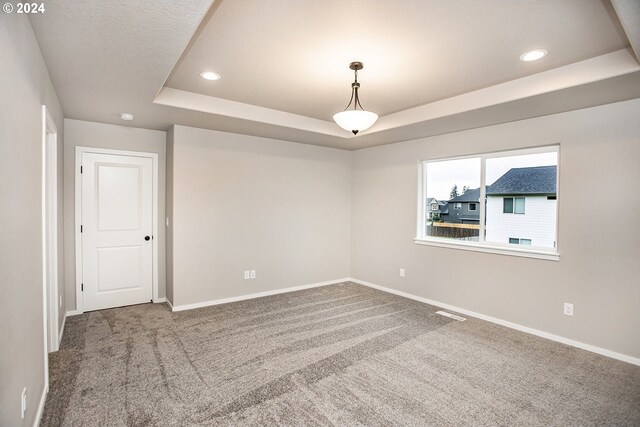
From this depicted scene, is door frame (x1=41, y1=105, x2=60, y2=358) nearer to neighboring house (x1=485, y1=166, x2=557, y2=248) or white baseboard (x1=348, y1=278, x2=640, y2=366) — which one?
white baseboard (x1=348, y1=278, x2=640, y2=366)

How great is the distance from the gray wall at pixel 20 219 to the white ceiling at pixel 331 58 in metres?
0.32

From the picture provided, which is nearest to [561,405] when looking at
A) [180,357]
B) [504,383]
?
[504,383]

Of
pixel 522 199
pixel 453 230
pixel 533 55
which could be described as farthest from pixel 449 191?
pixel 533 55

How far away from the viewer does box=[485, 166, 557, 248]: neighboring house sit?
3.62 m

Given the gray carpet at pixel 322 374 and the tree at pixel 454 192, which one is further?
the tree at pixel 454 192

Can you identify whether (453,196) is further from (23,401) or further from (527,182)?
(23,401)

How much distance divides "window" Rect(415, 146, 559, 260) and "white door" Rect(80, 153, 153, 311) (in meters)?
3.90

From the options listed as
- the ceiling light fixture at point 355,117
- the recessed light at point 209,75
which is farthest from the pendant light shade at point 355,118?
the recessed light at point 209,75

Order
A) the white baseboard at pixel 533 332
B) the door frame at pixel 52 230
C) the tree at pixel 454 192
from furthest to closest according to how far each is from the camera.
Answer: the tree at pixel 454 192, the white baseboard at pixel 533 332, the door frame at pixel 52 230

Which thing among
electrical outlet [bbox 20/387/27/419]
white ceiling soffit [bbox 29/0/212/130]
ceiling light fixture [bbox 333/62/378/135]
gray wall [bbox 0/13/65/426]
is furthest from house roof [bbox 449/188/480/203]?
electrical outlet [bbox 20/387/27/419]

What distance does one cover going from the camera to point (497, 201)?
4.08 metres

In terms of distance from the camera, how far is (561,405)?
2.33 meters

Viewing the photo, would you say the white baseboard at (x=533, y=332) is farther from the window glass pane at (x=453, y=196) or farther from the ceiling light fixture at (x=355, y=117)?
the ceiling light fixture at (x=355, y=117)

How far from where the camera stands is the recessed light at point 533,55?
8.27 ft
